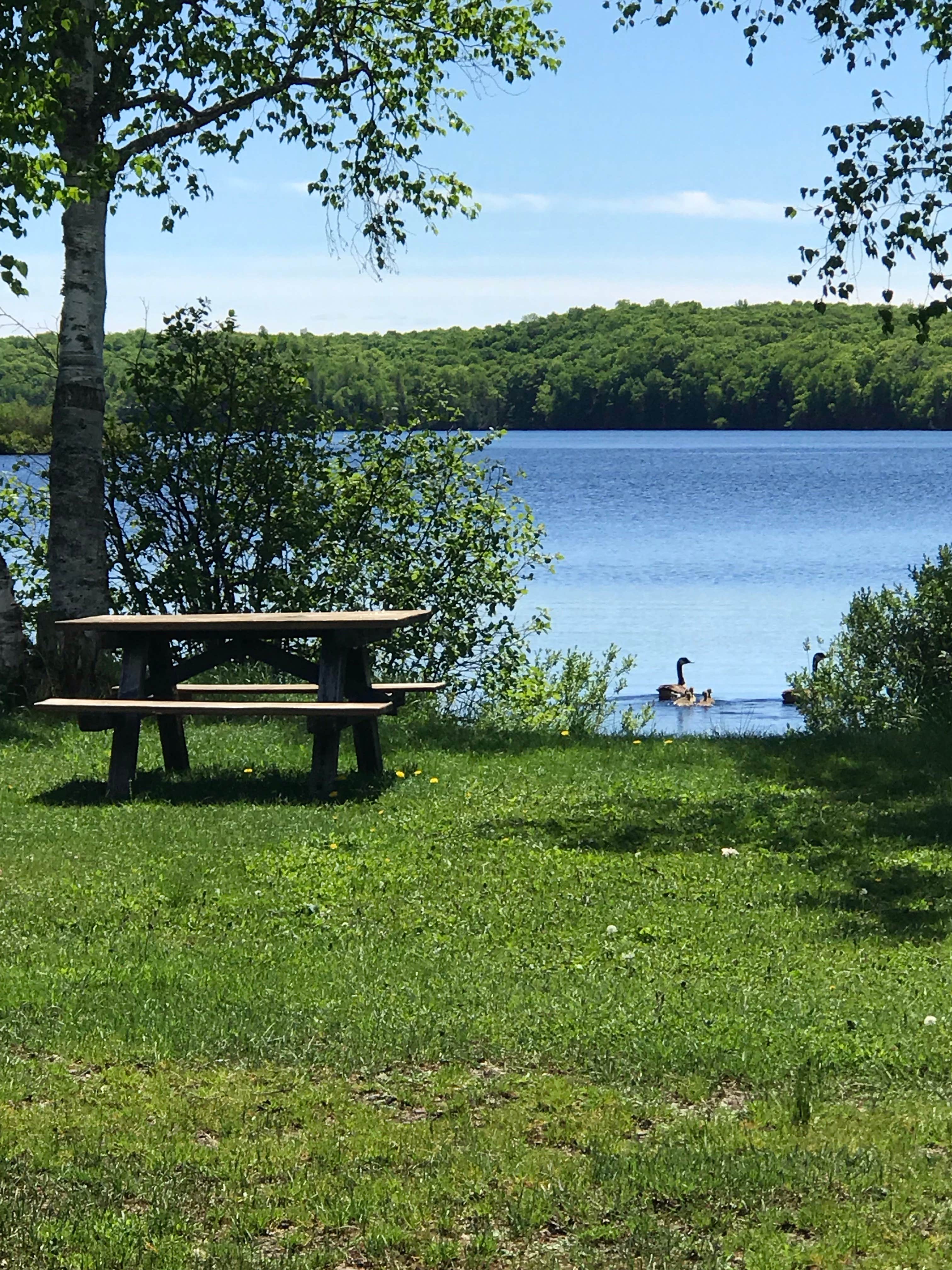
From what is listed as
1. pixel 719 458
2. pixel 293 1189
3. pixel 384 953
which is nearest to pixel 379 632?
pixel 384 953

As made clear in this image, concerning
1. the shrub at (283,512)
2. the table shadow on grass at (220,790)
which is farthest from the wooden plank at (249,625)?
the shrub at (283,512)

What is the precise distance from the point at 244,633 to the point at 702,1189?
5.94 meters

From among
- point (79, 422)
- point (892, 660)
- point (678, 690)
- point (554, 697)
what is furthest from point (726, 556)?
point (79, 422)

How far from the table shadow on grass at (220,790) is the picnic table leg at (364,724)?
0.10m

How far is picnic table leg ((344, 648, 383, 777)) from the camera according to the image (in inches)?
367

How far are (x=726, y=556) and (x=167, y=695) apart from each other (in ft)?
139

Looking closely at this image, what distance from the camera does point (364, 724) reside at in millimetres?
9305

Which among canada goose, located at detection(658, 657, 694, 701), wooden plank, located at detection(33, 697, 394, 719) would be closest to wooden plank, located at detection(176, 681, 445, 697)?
wooden plank, located at detection(33, 697, 394, 719)

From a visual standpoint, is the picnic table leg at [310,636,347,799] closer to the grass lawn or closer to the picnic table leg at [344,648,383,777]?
the grass lawn

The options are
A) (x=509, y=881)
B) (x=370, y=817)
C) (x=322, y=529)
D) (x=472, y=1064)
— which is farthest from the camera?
(x=322, y=529)

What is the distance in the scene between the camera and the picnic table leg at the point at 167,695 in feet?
30.6

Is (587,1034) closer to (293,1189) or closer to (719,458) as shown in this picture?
(293,1189)

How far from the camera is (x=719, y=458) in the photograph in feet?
393

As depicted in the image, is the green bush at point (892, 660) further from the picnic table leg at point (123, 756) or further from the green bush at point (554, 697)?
the picnic table leg at point (123, 756)
